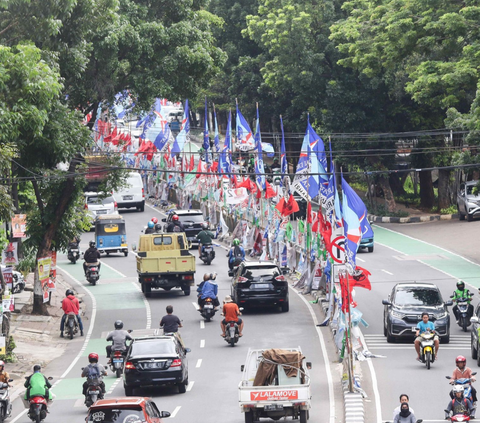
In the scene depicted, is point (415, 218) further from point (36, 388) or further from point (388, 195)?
point (36, 388)

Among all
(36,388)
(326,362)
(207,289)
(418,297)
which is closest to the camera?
(36,388)

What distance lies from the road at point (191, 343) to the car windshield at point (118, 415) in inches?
159

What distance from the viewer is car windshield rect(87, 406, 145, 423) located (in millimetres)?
15797

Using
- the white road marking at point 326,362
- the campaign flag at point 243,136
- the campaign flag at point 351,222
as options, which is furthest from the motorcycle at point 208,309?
the campaign flag at point 243,136

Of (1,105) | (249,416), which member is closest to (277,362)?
(249,416)

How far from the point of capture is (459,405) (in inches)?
722

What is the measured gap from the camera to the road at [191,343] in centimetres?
2122

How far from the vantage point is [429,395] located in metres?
21.2

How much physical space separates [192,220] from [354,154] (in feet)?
44.5

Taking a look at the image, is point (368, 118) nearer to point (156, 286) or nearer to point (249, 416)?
point (156, 286)

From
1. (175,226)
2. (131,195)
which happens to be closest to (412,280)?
(175,226)

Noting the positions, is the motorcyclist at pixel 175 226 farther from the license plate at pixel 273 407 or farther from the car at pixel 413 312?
the license plate at pixel 273 407

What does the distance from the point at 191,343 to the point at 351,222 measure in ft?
24.5

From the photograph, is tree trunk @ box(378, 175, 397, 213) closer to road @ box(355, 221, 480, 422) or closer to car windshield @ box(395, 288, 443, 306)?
road @ box(355, 221, 480, 422)
